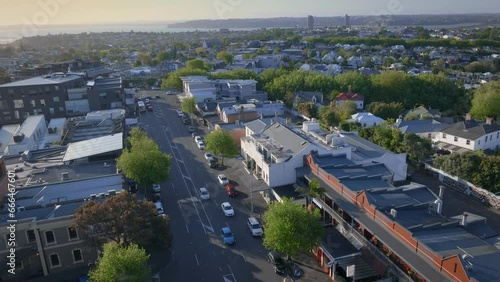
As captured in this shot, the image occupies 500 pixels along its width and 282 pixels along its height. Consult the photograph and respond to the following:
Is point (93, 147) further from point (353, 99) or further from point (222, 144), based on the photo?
point (353, 99)

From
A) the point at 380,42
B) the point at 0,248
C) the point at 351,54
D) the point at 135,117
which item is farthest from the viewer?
the point at 380,42

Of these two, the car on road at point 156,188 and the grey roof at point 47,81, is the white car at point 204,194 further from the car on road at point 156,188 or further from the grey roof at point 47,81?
the grey roof at point 47,81

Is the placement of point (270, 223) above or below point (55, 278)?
above

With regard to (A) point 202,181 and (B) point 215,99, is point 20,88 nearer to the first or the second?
(B) point 215,99

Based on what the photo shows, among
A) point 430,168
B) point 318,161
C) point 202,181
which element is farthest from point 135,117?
point 430,168

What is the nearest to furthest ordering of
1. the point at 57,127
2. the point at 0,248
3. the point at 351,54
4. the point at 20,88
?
1. the point at 0,248
2. the point at 57,127
3. the point at 20,88
4. the point at 351,54

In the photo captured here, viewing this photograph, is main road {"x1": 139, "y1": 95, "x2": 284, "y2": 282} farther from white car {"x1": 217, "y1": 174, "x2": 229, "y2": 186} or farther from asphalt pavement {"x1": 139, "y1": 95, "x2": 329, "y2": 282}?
white car {"x1": 217, "y1": 174, "x2": 229, "y2": 186}
